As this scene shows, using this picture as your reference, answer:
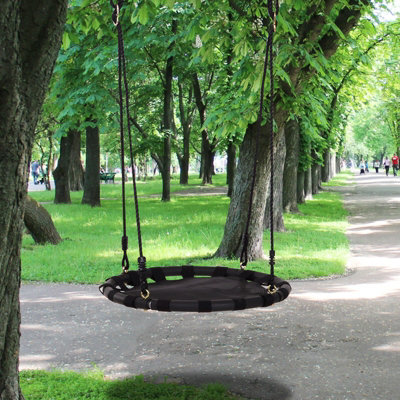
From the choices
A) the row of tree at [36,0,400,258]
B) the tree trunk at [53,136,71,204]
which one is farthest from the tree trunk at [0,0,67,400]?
the tree trunk at [53,136,71,204]

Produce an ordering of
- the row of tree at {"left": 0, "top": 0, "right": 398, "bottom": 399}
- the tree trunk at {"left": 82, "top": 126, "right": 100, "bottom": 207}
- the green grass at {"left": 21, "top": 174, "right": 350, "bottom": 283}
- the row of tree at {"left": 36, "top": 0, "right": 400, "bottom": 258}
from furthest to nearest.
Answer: the tree trunk at {"left": 82, "top": 126, "right": 100, "bottom": 207}
the green grass at {"left": 21, "top": 174, "right": 350, "bottom": 283}
the row of tree at {"left": 36, "top": 0, "right": 400, "bottom": 258}
the row of tree at {"left": 0, "top": 0, "right": 398, "bottom": 399}

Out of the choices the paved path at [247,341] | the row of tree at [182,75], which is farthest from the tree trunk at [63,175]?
the paved path at [247,341]

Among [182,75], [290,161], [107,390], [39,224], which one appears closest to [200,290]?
[107,390]

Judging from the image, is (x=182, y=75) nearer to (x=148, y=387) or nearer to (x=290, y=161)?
(x=290, y=161)

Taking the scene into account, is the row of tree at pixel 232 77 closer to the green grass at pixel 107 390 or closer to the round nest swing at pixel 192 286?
the round nest swing at pixel 192 286

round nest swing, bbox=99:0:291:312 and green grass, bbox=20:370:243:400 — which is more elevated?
round nest swing, bbox=99:0:291:312

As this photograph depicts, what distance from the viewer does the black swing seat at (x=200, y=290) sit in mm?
3641

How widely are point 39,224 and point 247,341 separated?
23.1 feet

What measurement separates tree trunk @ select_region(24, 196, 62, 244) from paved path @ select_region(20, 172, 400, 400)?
11.7 feet

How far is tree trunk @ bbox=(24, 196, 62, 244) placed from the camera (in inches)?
442

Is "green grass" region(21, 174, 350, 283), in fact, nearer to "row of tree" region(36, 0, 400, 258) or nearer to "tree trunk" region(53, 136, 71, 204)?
"row of tree" region(36, 0, 400, 258)

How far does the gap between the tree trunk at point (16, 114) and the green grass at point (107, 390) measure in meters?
0.75

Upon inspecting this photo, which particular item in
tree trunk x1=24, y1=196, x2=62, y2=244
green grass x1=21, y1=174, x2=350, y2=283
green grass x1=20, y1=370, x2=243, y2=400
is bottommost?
green grass x1=20, y1=370, x2=243, y2=400

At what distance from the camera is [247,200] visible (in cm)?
944
